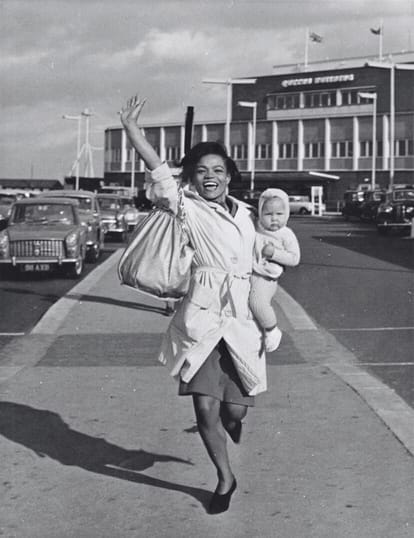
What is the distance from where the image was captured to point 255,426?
6.82m

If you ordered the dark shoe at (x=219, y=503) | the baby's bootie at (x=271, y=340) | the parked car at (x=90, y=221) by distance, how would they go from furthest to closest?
the parked car at (x=90, y=221) < the baby's bootie at (x=271, y=340) < the dark shoe at (x=219, y=503)

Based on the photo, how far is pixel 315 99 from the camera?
3888 inches

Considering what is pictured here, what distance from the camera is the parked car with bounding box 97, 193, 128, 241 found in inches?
1351

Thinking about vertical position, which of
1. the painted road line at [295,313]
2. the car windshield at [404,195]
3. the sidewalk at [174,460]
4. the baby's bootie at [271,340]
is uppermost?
the car windshield at [404,195]

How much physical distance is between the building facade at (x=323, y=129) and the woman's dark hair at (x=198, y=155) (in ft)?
280

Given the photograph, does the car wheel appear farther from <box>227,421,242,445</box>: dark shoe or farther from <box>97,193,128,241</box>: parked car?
<box>227,421,242,445</box>: dark shoe

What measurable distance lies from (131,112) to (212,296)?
97 cm

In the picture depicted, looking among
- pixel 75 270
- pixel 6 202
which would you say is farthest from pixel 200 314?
pixel 6 202

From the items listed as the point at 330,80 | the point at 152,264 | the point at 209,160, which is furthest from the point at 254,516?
the point at 330,80

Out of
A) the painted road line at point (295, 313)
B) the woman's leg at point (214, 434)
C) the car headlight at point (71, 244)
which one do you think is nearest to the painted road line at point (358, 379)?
the painted road line at point (295, 313)

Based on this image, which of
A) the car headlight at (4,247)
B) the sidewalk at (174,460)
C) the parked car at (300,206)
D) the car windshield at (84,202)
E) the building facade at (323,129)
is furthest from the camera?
the building facade at (323,129)

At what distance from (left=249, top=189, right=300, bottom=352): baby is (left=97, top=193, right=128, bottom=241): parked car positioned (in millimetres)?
28240

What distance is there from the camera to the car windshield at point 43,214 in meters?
22.2

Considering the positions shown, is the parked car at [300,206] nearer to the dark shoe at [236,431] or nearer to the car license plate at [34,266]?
the car license plate at [34,266]
